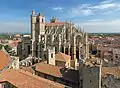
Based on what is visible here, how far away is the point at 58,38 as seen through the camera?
5659cm

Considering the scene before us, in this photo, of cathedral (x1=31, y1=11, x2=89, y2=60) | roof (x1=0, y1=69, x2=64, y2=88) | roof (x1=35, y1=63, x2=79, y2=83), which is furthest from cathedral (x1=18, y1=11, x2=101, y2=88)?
roof (x1=0, y1=69, x2=64, y2=88)

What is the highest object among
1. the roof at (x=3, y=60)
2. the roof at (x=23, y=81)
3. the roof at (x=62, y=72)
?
the roof at (x=3, y=60)

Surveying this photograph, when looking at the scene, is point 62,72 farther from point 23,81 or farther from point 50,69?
point 23,81

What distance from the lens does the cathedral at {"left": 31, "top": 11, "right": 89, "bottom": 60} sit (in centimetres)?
5619

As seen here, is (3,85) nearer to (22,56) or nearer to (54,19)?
(22,56)

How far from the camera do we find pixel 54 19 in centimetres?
7438

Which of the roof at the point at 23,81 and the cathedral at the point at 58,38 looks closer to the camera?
the roof at the point at 23,81

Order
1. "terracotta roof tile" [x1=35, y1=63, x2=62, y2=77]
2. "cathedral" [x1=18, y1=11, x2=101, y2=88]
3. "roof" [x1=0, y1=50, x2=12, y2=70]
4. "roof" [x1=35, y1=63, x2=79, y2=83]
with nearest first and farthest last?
1. "roof" [x1=0, y1=50, x2=12, y2=70]
2. "roof" [x1=35, y1=63, x2=79, y2=83]
3. "terracotta roof tile" [x1=35, y1=63, x2=62, y2=77]
4. "cathedral" [x1=18, y1=11, x2=101, y2=88]

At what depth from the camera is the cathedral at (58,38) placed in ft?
184

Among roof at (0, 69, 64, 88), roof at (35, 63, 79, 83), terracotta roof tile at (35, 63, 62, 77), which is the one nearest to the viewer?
roof at (0, 69, 64, 88)

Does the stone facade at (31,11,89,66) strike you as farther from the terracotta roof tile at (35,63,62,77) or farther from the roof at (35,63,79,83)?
the roof at (35,63,79,83)

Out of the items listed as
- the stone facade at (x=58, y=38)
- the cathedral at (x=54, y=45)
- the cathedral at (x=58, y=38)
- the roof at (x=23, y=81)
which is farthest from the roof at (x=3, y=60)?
the stone facade at (x=58, y=38)

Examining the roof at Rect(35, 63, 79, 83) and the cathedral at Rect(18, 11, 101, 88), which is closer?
the roof at Rect(35, 63, 79, 83)

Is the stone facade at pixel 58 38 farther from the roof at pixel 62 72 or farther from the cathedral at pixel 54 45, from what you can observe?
the roof at pixel 62 72
